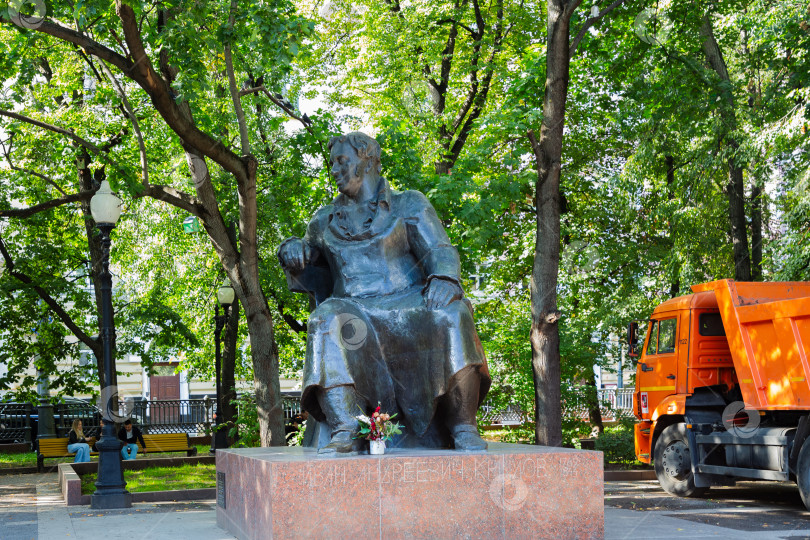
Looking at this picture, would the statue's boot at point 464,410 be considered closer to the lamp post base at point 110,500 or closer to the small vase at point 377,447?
the small vase at point 377,447

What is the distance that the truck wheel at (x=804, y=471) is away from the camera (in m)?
11.0

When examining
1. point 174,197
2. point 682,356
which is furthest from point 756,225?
point 174,197

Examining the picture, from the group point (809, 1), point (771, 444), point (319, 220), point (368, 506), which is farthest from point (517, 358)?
point (368, 506)

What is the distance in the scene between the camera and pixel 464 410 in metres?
6.70

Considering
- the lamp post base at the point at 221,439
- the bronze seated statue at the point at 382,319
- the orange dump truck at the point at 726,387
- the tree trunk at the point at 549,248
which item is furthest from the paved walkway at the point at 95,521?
the orange dump truck at the point at 726,387

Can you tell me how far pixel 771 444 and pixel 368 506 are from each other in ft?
24.8

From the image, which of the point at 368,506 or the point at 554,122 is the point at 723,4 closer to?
the point at 554,122

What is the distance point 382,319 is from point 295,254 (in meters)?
1.02

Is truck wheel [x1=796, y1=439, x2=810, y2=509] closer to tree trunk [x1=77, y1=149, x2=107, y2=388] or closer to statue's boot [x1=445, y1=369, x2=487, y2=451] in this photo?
statue's boot [x1=445, y1=369, x2=487, y2=451]

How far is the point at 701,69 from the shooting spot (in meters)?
15.0

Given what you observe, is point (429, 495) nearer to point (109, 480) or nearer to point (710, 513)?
point (710, 513)

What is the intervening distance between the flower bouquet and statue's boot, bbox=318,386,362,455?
0.07m

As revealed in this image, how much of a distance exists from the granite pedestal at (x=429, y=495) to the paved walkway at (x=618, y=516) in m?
0.63

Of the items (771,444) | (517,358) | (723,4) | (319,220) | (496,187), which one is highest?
(723,4)
